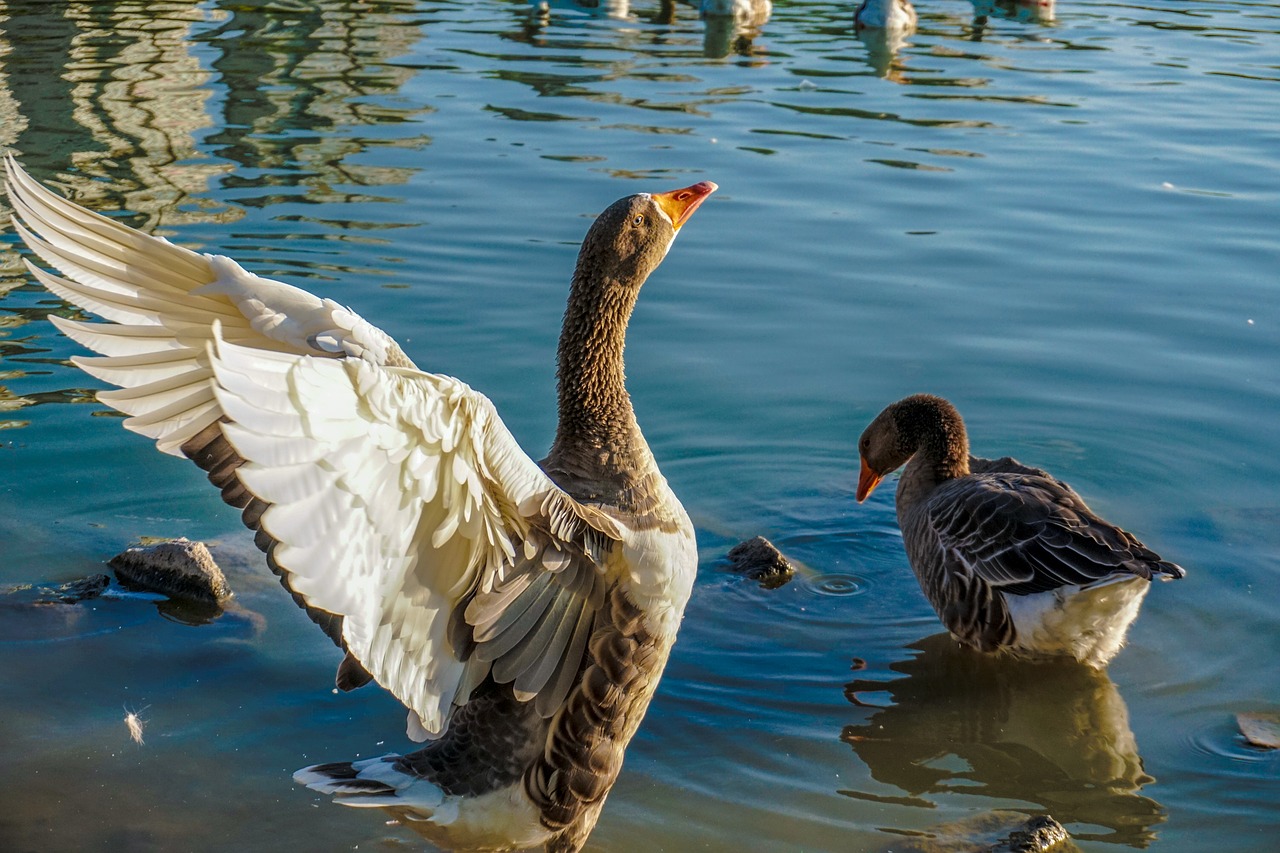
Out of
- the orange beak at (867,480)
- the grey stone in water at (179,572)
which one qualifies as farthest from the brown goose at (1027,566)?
the grey stone in water at (179,572)

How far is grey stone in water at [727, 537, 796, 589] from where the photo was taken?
682 centimetres

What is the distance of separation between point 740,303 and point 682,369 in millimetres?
1365

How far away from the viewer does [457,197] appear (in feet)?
40.7

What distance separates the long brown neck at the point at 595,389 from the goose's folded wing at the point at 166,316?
37.6 inches

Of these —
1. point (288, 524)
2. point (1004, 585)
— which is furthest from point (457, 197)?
point (288, 524)

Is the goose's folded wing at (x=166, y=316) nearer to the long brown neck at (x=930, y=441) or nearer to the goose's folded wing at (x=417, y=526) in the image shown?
the goose's folded wing at (x=417, y=526)

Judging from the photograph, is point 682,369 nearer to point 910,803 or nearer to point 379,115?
point 910,803

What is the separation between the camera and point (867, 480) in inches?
299

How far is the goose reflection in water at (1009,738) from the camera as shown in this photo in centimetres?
532

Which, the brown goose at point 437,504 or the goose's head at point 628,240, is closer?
the brown goose at point 437,504

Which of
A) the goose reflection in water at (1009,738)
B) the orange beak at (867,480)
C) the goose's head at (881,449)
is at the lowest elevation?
the goose reflection in water at (1009,738)

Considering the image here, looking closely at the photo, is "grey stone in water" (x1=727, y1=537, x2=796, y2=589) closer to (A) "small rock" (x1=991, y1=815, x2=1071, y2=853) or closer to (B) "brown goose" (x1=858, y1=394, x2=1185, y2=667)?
(B) "brown goose" (x1=858, y1=394, x2=1185, y2=667)

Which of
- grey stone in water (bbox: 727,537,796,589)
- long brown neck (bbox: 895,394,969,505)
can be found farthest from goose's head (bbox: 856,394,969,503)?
grey stone in water (bbox: 727,537,796,589)

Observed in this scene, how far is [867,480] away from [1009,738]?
6.97 ft
